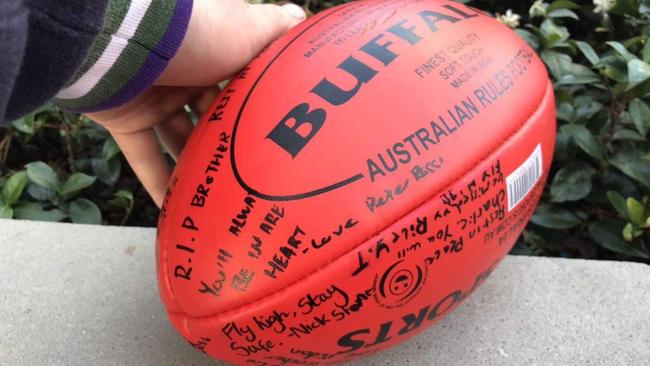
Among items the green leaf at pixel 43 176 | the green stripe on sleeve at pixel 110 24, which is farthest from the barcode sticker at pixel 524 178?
the green leaf at pixel 43 176

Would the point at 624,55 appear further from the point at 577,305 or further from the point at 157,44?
the point at 157,44

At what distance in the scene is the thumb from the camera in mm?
1016

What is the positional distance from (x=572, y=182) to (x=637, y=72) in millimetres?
257

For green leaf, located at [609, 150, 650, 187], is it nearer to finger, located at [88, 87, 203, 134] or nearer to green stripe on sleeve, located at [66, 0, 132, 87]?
finger, located at [88, 87, 203, 134]

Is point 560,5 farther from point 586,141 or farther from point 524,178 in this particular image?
point 524,178

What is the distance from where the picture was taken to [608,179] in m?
1.35

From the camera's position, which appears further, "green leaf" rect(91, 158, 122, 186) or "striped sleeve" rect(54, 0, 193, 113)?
"green leaf" rect(91, 158, 122, 186)

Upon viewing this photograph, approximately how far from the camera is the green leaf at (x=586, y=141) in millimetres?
1286

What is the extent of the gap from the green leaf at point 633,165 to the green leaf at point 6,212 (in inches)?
48.5

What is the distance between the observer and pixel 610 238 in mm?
1324

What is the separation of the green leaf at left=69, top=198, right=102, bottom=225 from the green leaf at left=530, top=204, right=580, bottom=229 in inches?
36.4

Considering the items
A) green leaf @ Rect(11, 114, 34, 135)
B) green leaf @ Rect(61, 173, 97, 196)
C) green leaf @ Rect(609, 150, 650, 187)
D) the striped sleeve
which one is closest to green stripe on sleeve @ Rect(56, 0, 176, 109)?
the striped sleeve

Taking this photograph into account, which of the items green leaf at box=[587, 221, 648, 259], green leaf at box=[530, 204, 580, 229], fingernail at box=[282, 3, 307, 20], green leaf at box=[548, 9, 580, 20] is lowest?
green leaf at box=[587, 221, 648, 259]

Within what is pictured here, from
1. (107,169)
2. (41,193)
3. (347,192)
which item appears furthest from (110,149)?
(347,192)
